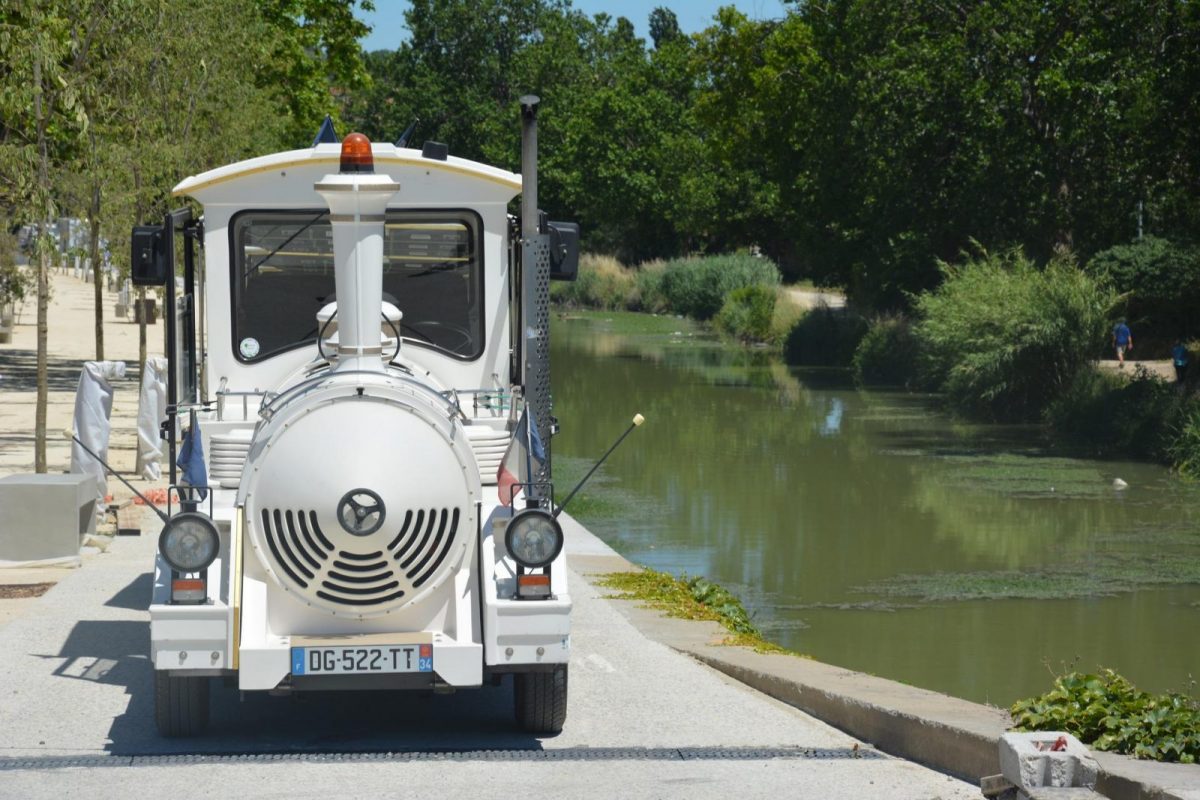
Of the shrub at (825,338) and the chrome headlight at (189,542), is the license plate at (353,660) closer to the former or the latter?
the chrome headlight at (189,542)

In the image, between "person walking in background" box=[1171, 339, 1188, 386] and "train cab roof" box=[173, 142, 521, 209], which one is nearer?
"train cab roof" box=[173, 142, 521, 209]

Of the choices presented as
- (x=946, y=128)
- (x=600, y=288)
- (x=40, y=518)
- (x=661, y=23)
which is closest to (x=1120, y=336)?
(x=946, y=128)

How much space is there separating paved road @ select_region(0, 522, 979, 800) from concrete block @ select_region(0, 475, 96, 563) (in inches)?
94.1

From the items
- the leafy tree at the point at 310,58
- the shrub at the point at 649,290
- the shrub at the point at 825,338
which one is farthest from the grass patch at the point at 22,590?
the shrub at the point at 649,290

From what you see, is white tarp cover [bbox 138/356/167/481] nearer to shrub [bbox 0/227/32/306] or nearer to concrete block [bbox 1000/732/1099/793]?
concrete block [bbox 1000/732/1099/793]

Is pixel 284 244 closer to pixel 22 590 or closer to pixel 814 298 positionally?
pixel 22 590

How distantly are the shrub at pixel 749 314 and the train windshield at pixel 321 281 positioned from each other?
45705mm

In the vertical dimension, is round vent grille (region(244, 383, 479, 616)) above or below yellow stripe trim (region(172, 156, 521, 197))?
below

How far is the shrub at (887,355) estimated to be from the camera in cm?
4097

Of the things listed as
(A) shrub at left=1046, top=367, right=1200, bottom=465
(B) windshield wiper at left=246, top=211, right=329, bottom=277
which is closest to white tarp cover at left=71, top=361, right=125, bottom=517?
(B) windshield wiper at left=246, top=211, right=329, bottom=277

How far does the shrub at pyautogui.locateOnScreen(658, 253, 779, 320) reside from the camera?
62594 mm

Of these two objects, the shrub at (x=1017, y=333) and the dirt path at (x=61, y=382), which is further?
the shrub at (x=1017, y=333)

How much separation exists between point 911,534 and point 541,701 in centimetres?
1257

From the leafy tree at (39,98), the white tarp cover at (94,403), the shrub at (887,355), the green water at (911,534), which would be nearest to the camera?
the green water at (911,534)
